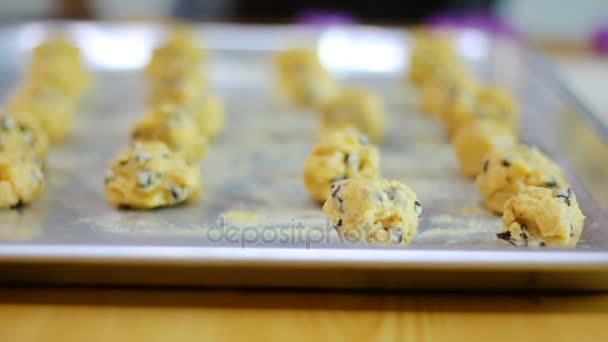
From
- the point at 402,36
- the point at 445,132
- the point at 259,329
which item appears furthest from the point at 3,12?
the point at 259,329

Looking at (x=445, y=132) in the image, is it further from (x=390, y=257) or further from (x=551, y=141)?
(x=390, y=257)

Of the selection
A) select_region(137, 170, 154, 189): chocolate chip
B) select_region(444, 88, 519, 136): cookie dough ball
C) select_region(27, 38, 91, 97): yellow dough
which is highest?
select_region(27, 38, 91, 97): yellow dough

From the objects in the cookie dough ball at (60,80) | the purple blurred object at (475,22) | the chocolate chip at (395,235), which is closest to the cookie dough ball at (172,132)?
the cookie dough ball at (60,80)

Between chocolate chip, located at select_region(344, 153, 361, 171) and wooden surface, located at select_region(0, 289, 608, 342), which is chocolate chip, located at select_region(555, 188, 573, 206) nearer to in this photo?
wooden surface, located at select_region(0, 289, 608, 342)

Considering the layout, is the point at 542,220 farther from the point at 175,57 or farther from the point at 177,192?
the point at 175,57

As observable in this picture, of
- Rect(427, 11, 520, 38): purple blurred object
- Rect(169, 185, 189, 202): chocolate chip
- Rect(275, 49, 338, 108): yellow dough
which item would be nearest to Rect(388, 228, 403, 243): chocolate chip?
Rect(169, 185, 189, 202): chocolate chip

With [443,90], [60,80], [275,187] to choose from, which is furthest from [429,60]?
[60,80]
